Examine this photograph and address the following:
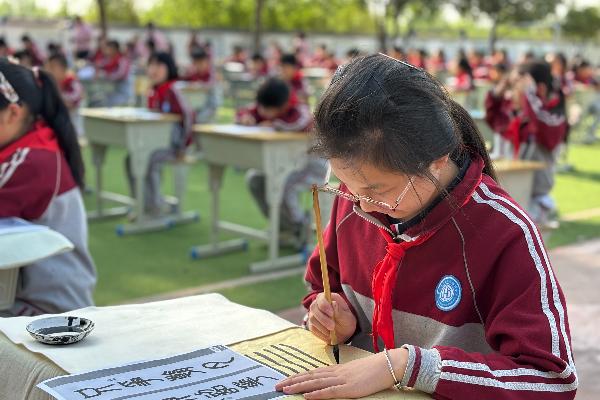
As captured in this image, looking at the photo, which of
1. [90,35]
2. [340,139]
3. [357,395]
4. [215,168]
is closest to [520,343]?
[357,395]

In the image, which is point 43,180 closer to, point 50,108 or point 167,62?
point 50,108

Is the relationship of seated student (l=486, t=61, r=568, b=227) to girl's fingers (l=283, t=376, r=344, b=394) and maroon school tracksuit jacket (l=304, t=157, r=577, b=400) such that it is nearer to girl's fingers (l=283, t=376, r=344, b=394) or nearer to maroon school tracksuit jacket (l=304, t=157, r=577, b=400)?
maroon school tracksuit jacket (l=304, t=157, r=577, b=400)

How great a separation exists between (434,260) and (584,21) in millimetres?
37111

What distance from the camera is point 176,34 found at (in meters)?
26.9

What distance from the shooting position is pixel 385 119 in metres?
1.35

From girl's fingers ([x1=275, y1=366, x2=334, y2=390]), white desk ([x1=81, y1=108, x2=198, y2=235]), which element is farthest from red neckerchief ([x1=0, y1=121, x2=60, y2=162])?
white desk ([x1=81, y1=108, x2=198, y2=235])

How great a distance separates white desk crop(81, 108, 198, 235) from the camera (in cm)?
597

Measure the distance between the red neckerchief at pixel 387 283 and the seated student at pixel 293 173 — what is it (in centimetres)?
381

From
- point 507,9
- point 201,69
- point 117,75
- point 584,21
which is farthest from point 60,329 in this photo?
point 584,21

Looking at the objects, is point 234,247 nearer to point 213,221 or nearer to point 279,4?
point 213,221

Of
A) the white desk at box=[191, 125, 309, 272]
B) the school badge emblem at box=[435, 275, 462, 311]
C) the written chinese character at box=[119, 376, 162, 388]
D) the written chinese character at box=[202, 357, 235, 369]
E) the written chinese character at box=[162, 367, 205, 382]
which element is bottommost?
the white desk at box=[191, 125, 309, 272]

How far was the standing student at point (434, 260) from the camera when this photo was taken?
1.34 metres

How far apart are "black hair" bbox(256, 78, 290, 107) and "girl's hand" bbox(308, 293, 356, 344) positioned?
4124 millimetres

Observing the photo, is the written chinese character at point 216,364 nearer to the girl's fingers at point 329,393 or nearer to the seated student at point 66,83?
the girl's fingers at point 329,393
